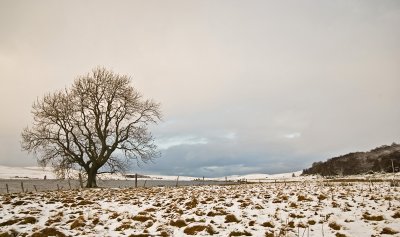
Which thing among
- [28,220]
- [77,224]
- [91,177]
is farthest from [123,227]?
[91,177]

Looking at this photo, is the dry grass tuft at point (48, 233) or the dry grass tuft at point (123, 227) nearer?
the dry grass tuft at point (48, 233)

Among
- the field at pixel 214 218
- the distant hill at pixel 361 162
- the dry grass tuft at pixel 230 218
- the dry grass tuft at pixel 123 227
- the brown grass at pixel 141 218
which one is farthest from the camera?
the distant hill at pixel 361 162

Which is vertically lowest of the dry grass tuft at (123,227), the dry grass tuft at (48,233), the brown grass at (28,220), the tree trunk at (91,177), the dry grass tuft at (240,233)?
the dry grass tuft at (240,233)

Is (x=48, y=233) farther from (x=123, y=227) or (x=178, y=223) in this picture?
(x=178, y=223)

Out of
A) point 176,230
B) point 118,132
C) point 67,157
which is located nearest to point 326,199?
point 176,230

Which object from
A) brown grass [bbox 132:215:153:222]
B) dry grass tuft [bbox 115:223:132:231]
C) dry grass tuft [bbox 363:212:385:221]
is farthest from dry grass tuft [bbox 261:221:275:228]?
dry grass tuft [bbox 115:223:132:231]

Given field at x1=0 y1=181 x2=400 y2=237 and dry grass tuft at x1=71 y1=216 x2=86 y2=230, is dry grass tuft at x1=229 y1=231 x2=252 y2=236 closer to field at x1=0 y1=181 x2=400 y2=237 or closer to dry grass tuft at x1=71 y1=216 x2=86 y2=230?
field at x1=0 y1=181 x2=400 y2=237

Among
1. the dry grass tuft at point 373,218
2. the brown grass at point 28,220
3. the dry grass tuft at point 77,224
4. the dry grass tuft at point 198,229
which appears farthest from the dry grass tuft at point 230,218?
the brown grass at point 28,220

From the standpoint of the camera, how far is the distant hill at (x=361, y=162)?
8294 centimetres

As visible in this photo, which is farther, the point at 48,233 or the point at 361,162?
the point at 361,162

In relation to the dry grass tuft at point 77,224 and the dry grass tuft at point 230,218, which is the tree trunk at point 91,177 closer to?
the dry grass tuft at point 77,224

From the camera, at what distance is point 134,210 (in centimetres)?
1348

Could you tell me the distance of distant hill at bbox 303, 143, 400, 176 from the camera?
82938 mm

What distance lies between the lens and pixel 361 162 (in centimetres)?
9344
